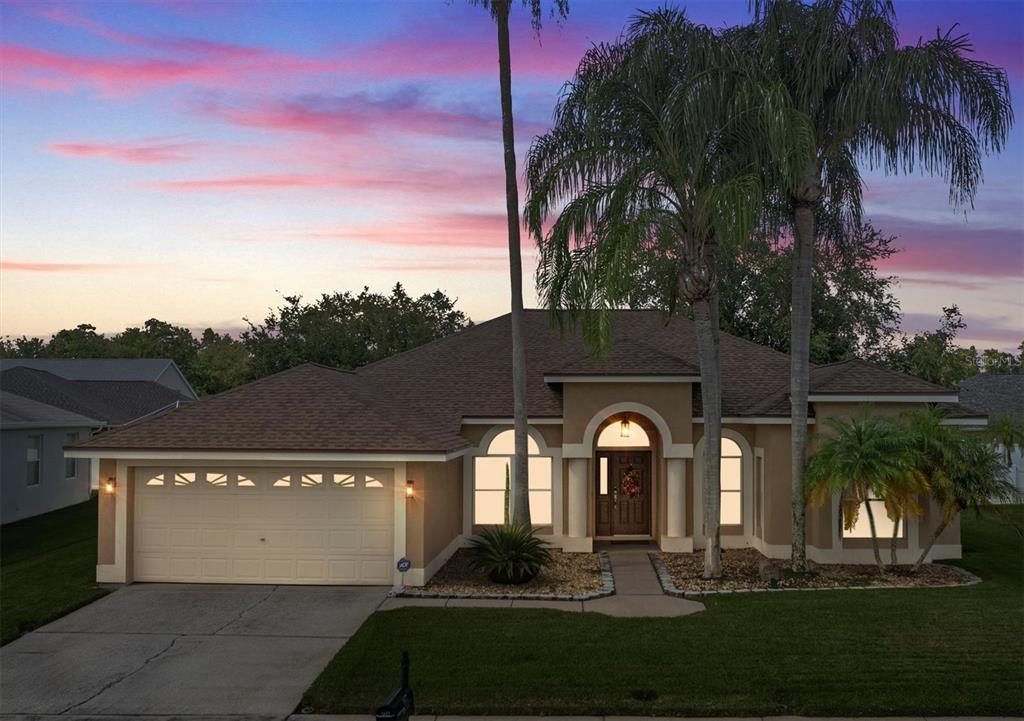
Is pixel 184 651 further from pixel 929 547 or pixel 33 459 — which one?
pixel 33 459

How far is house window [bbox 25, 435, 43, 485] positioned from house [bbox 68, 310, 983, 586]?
38.8 ft

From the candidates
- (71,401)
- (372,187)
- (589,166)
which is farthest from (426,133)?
(71,401)

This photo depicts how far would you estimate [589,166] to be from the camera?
51.3 ft

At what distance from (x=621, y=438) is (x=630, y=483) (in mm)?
1169

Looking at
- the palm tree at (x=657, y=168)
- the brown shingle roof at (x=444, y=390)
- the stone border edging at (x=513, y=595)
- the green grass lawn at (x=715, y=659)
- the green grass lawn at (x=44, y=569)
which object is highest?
the palm tree at (x=657, y=168)

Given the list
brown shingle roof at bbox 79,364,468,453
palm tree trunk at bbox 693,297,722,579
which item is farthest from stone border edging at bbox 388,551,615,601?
brown shingle roof at bbox 79,364,468,453

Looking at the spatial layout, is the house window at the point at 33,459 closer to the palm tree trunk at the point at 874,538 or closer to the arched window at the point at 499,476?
the arched window at the point at 499,476

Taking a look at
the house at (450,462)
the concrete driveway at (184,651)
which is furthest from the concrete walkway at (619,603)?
the house at (450,462)

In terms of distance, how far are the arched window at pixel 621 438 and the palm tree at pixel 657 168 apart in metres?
4.38

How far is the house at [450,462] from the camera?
49.5 feet

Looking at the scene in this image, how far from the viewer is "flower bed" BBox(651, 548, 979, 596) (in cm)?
1479

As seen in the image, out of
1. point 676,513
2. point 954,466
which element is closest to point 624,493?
point 676,513

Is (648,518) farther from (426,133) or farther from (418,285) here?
(418,285)

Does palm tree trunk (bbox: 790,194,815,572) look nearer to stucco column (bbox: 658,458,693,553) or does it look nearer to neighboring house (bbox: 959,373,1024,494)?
stucco column (bbox: 658,458,693,553)
